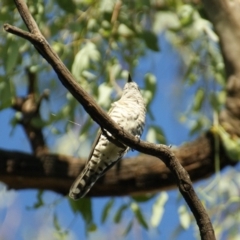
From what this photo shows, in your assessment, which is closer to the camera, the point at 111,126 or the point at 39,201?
the point at 111,126

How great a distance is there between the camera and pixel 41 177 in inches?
151

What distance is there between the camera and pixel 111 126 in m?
2.37

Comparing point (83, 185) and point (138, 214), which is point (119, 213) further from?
point (83, 185)

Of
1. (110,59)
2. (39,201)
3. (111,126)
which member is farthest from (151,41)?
(111,126)

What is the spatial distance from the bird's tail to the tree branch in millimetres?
685

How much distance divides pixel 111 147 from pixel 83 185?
0.22 meters

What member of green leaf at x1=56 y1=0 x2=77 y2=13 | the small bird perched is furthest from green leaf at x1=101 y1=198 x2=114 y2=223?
green leaf at x1=56 y1=0 x2=77 y2=13

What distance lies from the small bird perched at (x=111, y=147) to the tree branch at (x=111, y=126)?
2.20 feet

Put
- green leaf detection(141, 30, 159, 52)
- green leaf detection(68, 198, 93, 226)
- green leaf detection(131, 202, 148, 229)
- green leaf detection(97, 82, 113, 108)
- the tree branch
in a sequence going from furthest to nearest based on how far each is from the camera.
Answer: green leaf detection(68, 198, 93, 226) < green leaf detection(131, 202, 148, 229) < green leaf detection(141, 30, 159, 52) < green leaf detection(97, 82, 113, 108) < the tree branch

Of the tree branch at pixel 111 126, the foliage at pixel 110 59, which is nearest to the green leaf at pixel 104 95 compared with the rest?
the foliage at pixel 110 59

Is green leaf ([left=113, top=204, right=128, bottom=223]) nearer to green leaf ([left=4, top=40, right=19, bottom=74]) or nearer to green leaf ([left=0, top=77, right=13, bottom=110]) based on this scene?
green leaf ([left=0, top=77, right=13, bottom=110])

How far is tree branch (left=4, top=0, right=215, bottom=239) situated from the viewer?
222 centimetres

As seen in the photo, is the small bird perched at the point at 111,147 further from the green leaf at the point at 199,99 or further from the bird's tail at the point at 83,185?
the green leaf at the point at 199,99

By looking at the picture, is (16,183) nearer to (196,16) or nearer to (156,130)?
(156,130)
